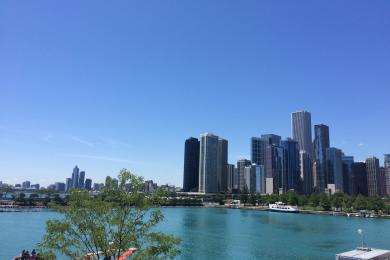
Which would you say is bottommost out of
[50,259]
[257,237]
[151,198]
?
[257,237]

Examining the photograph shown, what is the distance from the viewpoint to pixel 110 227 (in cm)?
2103

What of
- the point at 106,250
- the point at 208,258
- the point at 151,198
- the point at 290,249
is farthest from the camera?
the point at 290,249

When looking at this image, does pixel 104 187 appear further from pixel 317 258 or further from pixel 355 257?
pixel 317 258

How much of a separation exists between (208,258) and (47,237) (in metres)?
40.6

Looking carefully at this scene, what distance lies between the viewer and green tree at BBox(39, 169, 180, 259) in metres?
20.3

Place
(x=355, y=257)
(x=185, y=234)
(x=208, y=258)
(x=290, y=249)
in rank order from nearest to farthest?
(x=355, y=257), (x=208, y=258), (x=290, y=249), (x=185, y=234)

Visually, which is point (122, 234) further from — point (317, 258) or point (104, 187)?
point (317, 258)

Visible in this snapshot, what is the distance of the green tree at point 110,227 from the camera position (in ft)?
66.5

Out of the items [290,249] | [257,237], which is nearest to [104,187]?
[290,249]

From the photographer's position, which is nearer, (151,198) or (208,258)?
(151,198)

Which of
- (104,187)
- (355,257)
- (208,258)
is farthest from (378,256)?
(104,187)

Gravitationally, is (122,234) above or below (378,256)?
above

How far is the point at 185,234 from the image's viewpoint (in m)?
87.9

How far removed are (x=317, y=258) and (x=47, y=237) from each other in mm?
49064
